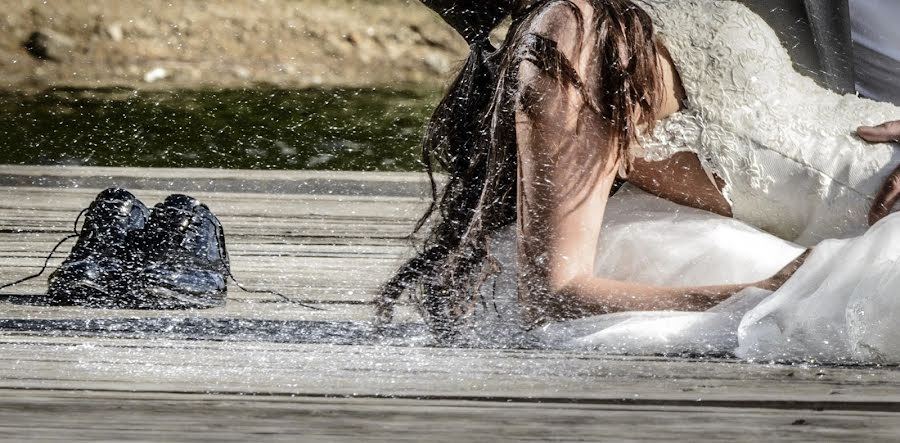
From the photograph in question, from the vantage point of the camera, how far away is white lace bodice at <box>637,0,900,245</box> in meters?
1.75

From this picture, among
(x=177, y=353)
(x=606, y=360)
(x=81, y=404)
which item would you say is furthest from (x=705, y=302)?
(x=81, y=404)

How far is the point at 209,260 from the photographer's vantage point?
83.7 inches

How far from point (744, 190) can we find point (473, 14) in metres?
0.49

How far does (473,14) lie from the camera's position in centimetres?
178

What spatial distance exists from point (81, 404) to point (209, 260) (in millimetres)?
818

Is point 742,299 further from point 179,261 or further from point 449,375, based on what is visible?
point 179,261

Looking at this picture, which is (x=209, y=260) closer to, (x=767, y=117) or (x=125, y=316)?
(x=125, y=316)

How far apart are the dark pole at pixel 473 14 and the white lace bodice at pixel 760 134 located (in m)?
0.23

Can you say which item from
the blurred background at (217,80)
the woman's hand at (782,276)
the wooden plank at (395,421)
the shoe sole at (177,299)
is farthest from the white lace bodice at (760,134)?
the blurred background at (217,80)

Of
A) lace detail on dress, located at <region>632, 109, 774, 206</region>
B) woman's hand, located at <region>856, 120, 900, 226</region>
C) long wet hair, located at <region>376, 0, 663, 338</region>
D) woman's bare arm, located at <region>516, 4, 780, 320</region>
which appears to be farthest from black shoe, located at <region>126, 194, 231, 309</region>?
woman's hand, located at <region>856, 120, 900, 226</region>

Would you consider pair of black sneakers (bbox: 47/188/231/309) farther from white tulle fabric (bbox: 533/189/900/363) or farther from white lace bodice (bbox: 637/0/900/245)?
white lace bodice (bbox: 637/0/900/245)

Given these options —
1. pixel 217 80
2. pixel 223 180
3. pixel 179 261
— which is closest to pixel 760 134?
pixel 179 261

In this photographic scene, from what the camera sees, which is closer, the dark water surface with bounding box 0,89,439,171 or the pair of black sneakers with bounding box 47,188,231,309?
the pair of black sneakers with bounding box 47,188,231,309

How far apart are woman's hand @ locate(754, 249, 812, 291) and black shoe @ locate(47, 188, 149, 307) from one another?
1026mm
